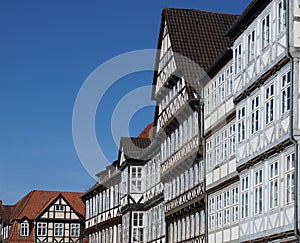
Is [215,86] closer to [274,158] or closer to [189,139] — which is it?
[189,139]

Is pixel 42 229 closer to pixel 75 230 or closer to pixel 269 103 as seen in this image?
pixel 75 230

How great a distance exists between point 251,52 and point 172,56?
15.1 metres

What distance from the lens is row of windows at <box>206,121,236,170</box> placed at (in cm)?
3412

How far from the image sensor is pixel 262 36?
2947 centimetres

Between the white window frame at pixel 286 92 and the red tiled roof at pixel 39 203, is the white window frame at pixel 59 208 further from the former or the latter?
the white window frame at pixel 286 92

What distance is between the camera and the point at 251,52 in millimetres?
30844

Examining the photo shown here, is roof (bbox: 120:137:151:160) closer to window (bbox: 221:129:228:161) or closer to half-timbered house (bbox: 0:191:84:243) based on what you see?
window (bbox: 221:129:228:161)

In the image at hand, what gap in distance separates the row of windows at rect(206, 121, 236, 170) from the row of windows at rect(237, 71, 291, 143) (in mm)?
1758

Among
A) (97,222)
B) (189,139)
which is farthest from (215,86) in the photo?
(97,222)

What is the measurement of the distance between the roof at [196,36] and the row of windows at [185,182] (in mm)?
5063

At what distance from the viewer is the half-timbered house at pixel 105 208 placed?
6531cm

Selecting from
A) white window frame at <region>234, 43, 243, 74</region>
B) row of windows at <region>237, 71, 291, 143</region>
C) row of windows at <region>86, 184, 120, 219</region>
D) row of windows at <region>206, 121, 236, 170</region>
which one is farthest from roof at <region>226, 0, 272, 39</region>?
row of windows at <region>86, 184, 120, 219</region>

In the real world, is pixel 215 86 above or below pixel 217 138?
above

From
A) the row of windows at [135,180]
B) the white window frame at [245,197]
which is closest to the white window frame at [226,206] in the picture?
the white window frame at [245,197]
